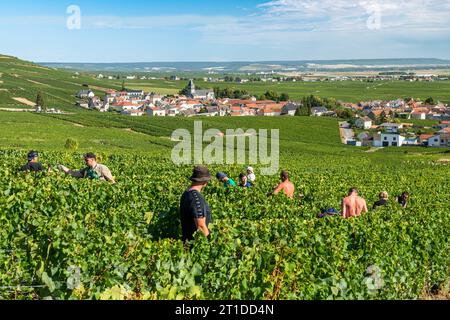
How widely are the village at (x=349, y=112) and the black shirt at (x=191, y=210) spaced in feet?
298

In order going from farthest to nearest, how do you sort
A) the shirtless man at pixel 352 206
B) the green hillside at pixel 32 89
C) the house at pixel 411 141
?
the green hillside at pixel 32 89 < the house at pixel 411 141 < the shirtless man at pixel 352 206

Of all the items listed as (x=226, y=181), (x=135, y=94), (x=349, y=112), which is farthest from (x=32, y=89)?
(x=226, y=181)

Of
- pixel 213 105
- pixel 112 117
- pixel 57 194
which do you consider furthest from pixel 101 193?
pixel 213 105

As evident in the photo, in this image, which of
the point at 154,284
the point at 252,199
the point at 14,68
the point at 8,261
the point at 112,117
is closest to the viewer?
the point at 154,284

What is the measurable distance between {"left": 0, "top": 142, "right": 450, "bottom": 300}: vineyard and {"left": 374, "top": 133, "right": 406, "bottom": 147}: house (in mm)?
93145

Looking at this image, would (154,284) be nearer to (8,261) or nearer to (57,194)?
(8,261)

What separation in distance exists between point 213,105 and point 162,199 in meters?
138

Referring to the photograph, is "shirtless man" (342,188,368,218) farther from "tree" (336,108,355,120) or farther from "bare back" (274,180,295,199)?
"tree" (336,108,355,120)

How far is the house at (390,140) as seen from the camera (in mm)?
102875

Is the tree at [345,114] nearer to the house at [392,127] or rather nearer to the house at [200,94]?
the house at [392,127]

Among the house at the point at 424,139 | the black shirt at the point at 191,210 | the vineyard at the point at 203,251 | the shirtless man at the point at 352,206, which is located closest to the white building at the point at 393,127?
the house at the point at 424,139

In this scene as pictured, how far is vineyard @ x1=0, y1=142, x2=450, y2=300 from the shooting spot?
6.68 meters

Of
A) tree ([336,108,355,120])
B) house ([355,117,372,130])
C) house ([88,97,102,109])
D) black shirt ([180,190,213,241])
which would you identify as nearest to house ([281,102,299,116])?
tree ([336,108,355,120])

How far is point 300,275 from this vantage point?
24.7ft
